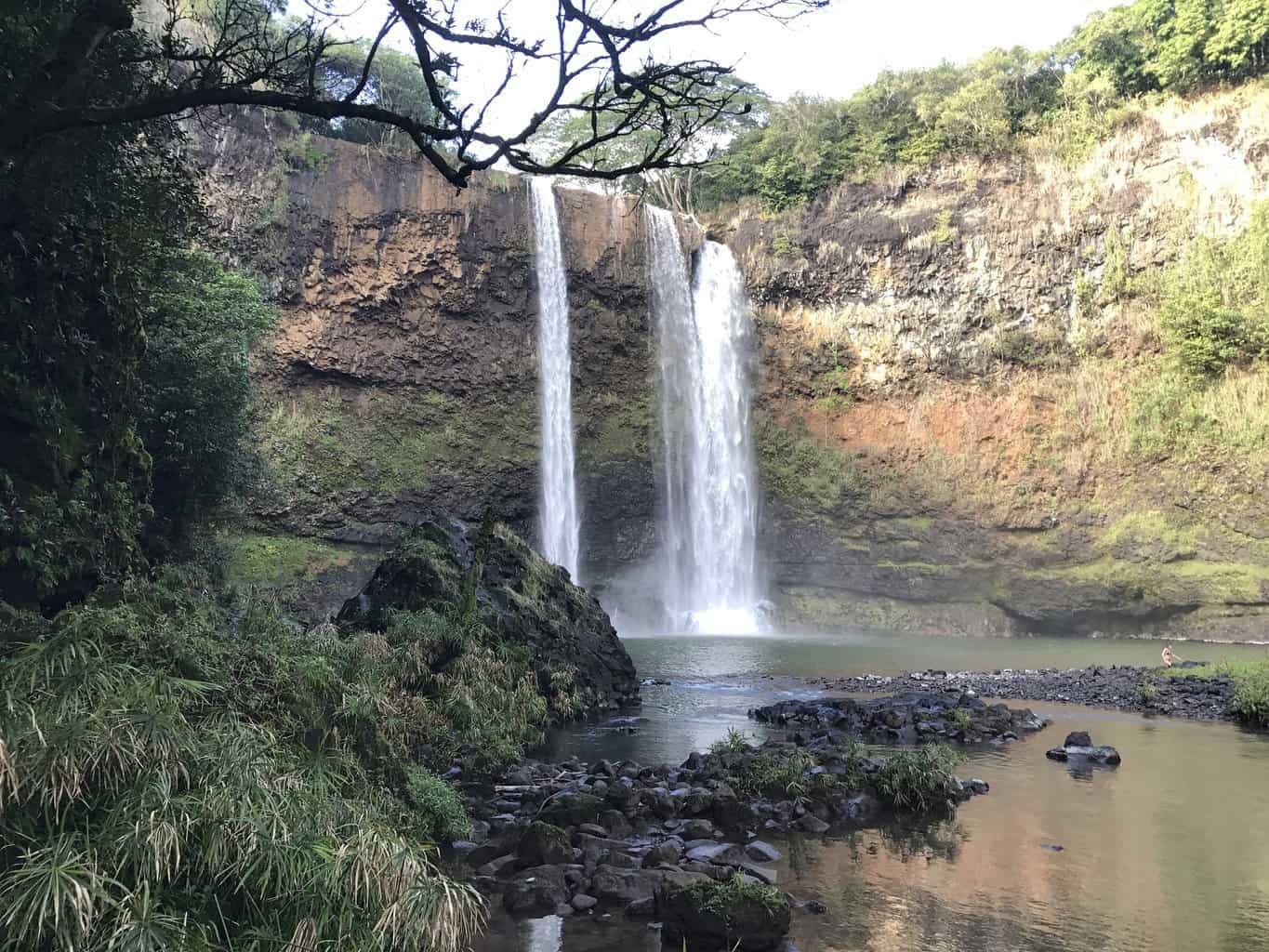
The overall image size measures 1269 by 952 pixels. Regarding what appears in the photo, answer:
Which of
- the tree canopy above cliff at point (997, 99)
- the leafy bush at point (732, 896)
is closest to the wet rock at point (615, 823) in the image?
the leafy bush at point (732, 896)

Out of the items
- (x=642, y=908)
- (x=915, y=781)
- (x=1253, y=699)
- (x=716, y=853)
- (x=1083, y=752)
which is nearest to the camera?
(x=642, y=908)

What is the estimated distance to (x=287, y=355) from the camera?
108 feet

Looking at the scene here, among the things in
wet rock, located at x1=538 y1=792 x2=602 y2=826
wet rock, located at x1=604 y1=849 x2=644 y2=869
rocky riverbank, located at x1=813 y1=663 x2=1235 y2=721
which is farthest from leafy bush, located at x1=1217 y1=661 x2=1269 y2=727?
wet rock, located at x1=604 y1=849 x2=644 y2=869

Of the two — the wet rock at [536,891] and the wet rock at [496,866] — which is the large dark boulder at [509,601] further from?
the wet rock at [536,891]

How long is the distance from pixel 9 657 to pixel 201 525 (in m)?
15.4

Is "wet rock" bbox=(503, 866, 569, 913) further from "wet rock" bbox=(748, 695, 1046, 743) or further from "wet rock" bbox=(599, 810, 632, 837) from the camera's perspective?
"wet rock" bbox=(748, 695, 1046, 743)

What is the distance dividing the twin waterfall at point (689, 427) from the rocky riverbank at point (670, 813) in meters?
23.2

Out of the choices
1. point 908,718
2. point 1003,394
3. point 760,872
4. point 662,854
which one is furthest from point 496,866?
point 1003,394

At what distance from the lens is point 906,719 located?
14.3m

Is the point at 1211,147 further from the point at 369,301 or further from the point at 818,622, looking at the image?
the point at 369,301

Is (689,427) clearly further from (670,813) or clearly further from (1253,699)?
(670,813)

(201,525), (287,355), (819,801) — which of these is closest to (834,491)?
(287,355)

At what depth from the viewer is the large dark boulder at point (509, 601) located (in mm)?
15320

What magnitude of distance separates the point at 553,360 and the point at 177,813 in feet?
105
